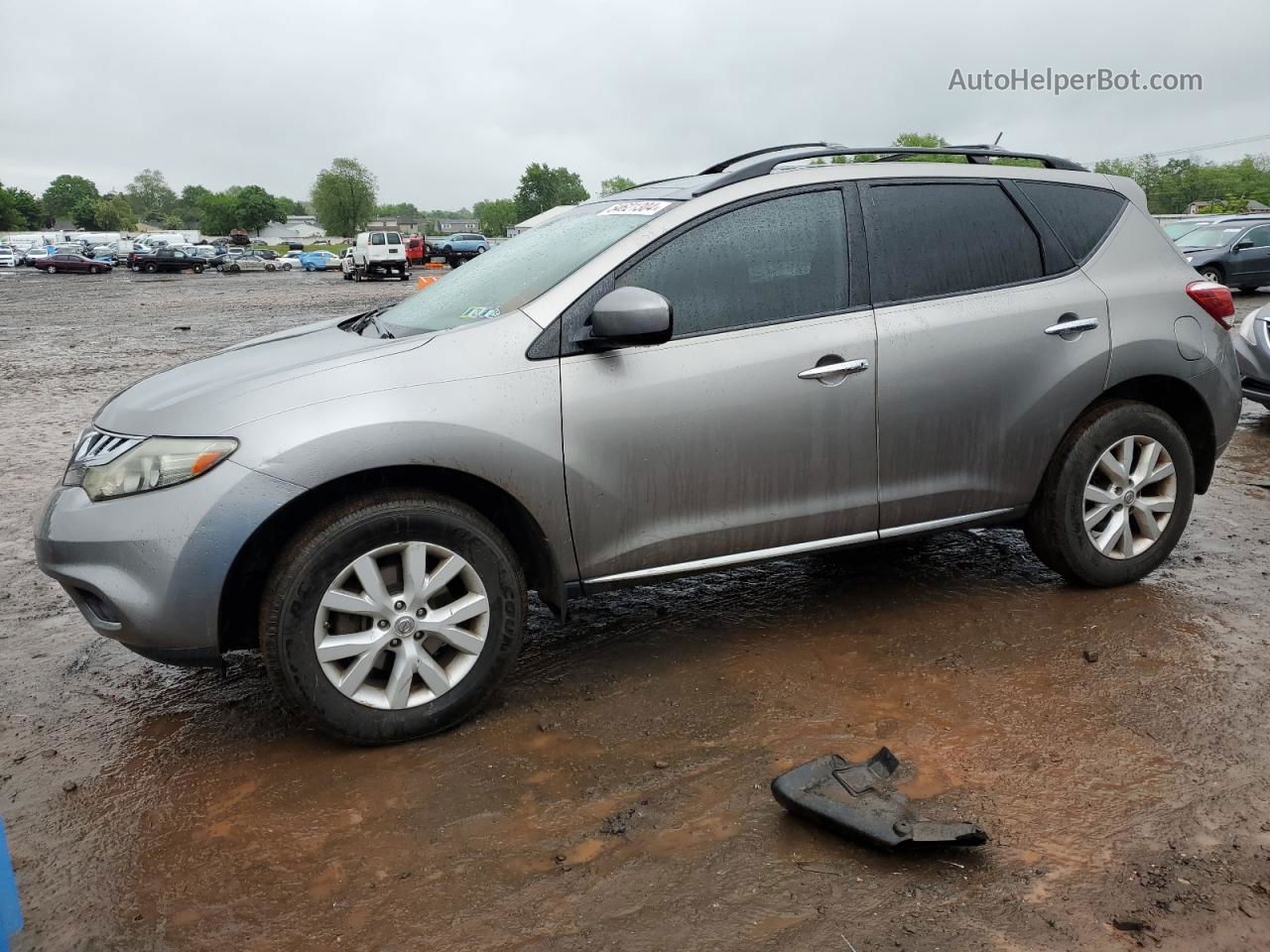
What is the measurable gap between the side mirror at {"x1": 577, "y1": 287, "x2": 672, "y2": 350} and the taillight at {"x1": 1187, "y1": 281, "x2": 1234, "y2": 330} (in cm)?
248

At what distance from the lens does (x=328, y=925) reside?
247 cm

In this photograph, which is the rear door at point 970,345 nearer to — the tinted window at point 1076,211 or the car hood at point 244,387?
the tinted window at point 1076,211

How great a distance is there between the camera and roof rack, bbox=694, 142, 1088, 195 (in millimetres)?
3854

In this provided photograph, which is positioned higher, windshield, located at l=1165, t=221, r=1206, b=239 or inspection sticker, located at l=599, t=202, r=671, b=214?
windshield, located at l=1165, t=221, r=1206, b=239

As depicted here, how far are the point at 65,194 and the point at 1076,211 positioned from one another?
200482 millimetres

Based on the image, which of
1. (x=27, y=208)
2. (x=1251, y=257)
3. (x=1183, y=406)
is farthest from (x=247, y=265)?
(x=27, y=208)

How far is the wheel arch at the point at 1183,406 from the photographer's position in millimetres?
4293

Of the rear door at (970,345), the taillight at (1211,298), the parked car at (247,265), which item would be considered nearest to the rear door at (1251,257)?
the taillight at (1211,298)

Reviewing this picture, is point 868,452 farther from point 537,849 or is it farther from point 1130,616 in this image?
point 537,849

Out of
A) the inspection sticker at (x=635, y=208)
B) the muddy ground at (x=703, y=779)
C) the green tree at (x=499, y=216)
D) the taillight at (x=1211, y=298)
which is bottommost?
the muddy ground at (x=703, y=779)

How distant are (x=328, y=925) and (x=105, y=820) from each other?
3.11 ft

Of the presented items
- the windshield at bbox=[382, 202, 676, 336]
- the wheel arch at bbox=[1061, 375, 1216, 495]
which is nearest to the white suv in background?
the windshield at bbox=[382, 202, 676, 336]

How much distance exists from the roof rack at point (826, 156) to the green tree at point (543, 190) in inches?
6131

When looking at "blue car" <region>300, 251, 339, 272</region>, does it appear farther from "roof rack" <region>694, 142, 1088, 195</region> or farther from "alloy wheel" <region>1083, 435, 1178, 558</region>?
"alloy wheel" <region>1083, 435, 1178, 558</region>
